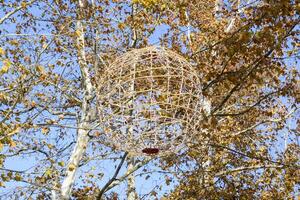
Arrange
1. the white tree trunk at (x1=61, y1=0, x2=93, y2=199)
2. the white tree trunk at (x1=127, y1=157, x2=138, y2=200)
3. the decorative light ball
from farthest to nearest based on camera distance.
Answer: the white tree trunk at (x1=127, y1=157, x2=138, y2=200), the white tree trunk at (x1=61, y1=0, x2=93, y2=199), the decorative light ball

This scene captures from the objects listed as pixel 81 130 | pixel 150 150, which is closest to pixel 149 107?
pixel 150 150

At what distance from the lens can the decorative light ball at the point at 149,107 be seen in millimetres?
4434

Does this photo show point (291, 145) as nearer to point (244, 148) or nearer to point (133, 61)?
point (244, 148)

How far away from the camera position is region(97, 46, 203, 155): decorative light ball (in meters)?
4.43

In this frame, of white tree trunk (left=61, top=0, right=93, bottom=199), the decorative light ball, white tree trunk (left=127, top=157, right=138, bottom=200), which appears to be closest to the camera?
the decorative light ball

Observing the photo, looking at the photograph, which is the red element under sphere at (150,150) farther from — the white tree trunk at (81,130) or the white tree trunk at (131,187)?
the white tree trunk at (131,187)

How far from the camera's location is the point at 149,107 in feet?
14.7

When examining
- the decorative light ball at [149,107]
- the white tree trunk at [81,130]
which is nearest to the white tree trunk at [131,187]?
the white tree trunk at [81,130]

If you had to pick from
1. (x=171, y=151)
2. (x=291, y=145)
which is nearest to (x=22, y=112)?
(x=171, y=151)

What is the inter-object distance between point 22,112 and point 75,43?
2.75 meters

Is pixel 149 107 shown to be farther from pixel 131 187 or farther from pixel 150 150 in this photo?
pixel 131 187

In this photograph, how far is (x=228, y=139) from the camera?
12.6 m

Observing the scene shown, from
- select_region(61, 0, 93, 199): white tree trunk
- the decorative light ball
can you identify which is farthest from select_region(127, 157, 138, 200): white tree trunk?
the decorative light ball

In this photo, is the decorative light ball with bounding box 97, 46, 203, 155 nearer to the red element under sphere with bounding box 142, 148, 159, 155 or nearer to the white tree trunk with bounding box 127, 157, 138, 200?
the red element under sphere with bounding box 142, 148, 159, 155
